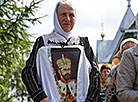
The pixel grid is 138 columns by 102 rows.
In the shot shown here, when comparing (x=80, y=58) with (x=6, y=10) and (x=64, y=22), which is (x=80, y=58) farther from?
(x=6, y=10)

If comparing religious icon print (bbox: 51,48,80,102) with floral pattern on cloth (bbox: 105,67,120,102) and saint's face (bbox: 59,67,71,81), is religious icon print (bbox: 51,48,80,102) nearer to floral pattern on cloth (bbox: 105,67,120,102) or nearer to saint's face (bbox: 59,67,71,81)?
saint's face (bbox: 59,67,71,81)

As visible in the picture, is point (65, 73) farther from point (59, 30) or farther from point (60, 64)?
point (59, 30)

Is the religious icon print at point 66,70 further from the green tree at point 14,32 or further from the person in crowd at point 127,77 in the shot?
the green tree at point 14,32

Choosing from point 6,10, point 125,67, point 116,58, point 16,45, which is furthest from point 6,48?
point 125,67

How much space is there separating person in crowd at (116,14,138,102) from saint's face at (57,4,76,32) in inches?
29.8

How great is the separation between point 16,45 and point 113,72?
647cm

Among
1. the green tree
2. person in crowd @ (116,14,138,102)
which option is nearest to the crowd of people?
person in crowd @ (116,14,138,102)

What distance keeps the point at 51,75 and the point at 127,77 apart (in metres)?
0.81

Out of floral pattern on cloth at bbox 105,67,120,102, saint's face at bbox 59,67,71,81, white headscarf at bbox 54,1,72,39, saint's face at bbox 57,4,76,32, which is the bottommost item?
floral pattern on cloth at bbox 105,67,120,102

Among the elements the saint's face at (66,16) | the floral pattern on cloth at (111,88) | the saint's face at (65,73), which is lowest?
the floral pattern on cloth at (111,88)

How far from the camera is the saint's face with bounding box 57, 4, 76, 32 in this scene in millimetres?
4125

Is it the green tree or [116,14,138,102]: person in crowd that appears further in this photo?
the green tree

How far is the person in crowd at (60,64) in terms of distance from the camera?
3.98m

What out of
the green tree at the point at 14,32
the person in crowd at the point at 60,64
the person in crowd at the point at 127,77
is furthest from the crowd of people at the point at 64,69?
the green tree at the point at 14,32
